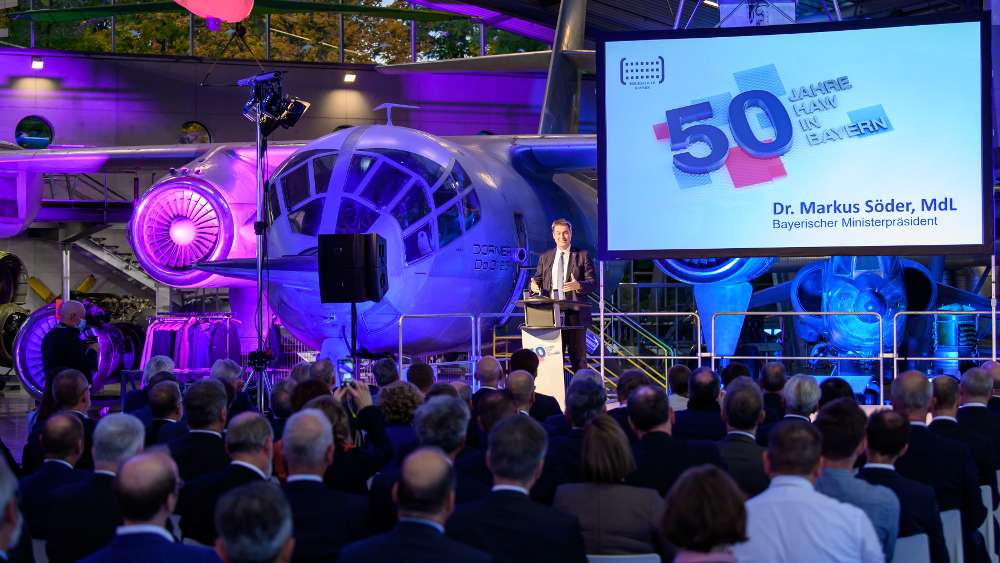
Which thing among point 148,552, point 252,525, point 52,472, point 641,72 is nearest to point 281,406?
point 52,472

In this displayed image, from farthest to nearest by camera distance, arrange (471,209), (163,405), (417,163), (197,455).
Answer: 1. (471,209)
2. (417,163)
3. (163,405)
4. (197,455)

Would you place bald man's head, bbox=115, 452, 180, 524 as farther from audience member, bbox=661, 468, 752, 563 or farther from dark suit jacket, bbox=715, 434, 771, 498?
dark suit jacket, bbox=715, 434, 771, 498

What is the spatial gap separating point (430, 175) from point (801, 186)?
12.8ft

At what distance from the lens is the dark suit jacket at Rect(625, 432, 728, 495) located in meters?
4.14

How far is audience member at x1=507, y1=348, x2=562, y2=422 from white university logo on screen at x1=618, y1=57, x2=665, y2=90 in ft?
11.6

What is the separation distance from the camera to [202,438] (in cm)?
468

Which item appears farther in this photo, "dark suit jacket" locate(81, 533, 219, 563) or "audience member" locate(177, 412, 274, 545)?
"audience member" locate(177, 412, 274, 545)

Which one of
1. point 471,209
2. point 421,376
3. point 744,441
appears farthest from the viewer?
point 471,209

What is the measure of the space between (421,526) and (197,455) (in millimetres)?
2255

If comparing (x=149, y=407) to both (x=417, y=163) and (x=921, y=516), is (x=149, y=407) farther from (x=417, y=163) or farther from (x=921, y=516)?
(x=921, y=516)

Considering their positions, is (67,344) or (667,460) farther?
(67,344)

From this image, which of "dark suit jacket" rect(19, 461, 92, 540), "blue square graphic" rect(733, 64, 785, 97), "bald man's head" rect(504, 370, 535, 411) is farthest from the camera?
"blue square graphic" rect(733, 64, 785, 97)

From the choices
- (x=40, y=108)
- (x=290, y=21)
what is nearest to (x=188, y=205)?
(x=40, y=108)

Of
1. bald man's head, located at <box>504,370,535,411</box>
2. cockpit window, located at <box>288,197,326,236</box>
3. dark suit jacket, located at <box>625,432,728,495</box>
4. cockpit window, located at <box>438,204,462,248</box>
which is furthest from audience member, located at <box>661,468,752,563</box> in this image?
cockpit window, located at <box>288,197,326,236</box>
